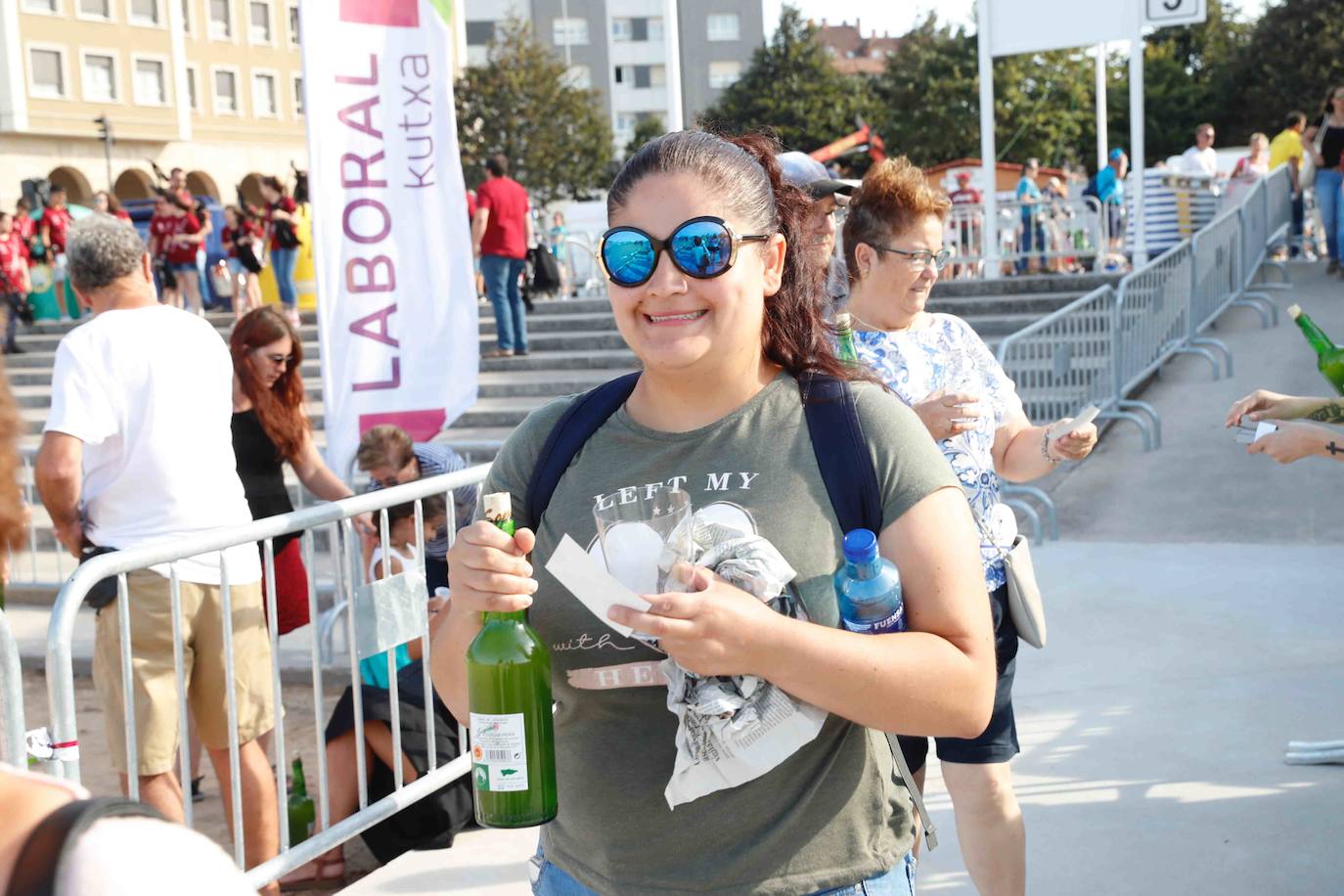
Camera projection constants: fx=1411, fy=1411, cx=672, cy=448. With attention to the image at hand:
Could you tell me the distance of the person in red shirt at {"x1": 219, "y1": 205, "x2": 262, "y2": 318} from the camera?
61.1ft

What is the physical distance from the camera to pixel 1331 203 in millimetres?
15102

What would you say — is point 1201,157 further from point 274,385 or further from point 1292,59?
point 1292,59

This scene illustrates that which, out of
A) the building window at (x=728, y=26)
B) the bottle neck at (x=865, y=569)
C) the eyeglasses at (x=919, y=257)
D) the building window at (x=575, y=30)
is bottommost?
the bottle neck at (x=865, y=569)

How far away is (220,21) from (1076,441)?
2566 inches

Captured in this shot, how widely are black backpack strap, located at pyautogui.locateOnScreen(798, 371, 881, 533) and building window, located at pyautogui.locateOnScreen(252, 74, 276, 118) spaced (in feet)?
213

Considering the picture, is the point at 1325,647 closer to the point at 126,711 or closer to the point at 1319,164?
the point at 126,711

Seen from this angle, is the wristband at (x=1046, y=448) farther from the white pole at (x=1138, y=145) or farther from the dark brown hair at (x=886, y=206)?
the white pole at (x=1138, y=145)

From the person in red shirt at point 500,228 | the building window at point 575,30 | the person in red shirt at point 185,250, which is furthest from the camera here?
the building window at point 575,30

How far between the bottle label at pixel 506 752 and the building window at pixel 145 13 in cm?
6062

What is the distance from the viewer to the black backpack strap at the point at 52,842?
877mm

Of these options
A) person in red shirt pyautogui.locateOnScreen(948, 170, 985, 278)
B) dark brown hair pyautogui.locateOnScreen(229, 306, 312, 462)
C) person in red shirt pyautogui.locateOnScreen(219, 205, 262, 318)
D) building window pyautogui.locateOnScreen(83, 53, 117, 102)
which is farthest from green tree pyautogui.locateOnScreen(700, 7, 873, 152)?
dark brown hair pyautogui.locateOnScreen(229, 306, 312, 462)

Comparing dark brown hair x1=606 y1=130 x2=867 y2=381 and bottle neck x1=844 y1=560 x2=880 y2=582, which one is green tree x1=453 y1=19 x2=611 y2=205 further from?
bottle neck x1=844 y1=560 x2=880 y2=582

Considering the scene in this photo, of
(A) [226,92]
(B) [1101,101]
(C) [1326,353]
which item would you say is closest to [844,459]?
(C) [1326,353]

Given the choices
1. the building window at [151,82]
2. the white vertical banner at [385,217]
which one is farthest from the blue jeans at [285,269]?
the building window at [151,82]
